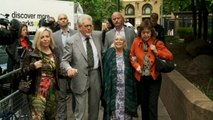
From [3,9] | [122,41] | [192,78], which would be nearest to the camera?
[122,41]

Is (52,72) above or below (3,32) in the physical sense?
below

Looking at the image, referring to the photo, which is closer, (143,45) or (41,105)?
(41,105)

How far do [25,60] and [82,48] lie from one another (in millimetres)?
936

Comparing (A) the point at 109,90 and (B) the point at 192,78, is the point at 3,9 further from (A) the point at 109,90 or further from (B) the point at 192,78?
(A) the point at 109,90

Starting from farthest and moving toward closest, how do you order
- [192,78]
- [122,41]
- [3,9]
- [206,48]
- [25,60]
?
1. [206,48]
2. [3,9]
3. [192,78]
4. [122,41]
5. [25,60]

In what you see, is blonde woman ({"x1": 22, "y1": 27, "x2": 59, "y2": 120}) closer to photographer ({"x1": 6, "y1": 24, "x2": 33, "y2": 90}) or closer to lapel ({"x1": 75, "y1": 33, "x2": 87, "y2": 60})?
lapel ({"x1": 75, "y1": 33, "x2": 87, "y2": 60})

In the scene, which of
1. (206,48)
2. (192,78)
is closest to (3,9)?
(192,78)

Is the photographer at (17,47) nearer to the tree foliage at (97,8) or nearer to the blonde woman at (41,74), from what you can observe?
the blonde woman at (41,74)

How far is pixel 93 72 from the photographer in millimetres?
6781

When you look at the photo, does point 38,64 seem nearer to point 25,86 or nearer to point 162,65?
point 25,86

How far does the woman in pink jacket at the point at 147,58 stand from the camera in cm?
696

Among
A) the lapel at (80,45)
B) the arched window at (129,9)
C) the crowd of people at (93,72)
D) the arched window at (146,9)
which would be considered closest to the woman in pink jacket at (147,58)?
the crowd of people at (93,72)

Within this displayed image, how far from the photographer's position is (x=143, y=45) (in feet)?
23.1

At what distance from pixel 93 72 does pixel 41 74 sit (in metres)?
0.88
